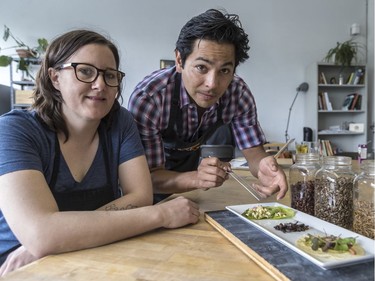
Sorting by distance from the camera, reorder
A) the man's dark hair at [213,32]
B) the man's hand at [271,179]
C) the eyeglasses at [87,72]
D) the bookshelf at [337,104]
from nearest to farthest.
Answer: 1. the eyeglasses at [87,72]
2. the man's hand at [271,179]
3. the man's dark hair at [213,32]
4. the bookshelf at [337,104]

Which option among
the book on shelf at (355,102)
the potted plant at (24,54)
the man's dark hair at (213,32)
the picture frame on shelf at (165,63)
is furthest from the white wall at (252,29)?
the man's dark hair at (213,32)

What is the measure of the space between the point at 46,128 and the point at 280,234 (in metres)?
0.74

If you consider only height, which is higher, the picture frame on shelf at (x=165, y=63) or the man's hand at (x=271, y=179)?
the picture frame on shelf at (x=165, y=63)

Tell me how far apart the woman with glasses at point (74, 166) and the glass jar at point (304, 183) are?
0.31 metres

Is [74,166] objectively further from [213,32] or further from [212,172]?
[213,32]

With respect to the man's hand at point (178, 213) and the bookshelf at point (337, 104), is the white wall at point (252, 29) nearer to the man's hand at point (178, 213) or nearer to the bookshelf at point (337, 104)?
the bookshelf at point (337, 104)

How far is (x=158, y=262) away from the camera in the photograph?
614mm

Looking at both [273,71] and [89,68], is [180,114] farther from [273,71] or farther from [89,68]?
[273,71]

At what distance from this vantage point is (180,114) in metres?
1.42

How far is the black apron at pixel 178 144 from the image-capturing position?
1405 mm

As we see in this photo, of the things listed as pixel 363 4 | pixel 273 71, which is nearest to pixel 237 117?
pixel 273 71

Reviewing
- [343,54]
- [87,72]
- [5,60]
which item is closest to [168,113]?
[87,72]

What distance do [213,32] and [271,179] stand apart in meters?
0.60

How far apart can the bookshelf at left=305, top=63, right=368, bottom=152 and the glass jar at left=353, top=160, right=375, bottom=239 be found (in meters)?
3.62
